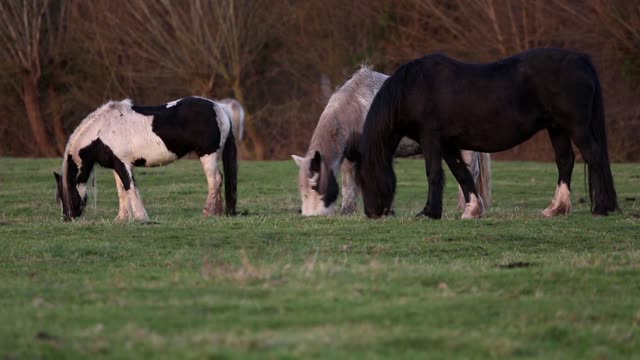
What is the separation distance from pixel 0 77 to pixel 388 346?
38125 millimetres

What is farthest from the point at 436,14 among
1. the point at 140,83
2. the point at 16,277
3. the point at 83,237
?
the point at 16,277

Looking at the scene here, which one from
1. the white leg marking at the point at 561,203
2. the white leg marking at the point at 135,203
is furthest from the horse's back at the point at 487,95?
the white leg marking at the point at 135,203

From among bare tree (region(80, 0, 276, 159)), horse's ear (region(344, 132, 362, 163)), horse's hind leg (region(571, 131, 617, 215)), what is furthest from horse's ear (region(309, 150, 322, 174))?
bare tree (region(80, 0, 276, 159))

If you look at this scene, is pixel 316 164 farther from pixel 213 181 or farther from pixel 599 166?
pixel 599 166

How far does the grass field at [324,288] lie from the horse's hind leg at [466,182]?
36 centimetres

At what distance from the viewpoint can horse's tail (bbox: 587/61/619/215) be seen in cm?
1430

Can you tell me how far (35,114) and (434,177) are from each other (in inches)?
1208

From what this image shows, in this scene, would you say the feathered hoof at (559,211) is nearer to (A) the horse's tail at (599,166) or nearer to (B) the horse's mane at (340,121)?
(A) the horse's tail at (599,166)

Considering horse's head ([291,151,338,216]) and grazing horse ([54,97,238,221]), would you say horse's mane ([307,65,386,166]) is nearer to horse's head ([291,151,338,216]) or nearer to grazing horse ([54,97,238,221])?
horse's head ([291,151,338,216])

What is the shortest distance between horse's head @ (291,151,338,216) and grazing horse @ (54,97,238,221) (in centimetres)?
179

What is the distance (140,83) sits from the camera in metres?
41.8

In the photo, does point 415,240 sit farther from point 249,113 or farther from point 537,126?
point 249,113

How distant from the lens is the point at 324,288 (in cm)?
866

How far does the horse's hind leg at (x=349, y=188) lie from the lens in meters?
16.6
